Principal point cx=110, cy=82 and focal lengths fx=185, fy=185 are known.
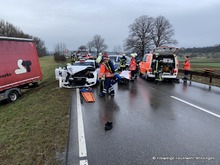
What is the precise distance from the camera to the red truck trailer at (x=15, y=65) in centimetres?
907

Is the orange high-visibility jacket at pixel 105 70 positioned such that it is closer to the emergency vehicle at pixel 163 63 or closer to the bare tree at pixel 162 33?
the emergency vehicle at pixel 163 63

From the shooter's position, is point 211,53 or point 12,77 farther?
point 211,53

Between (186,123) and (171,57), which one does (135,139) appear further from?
(171,57)

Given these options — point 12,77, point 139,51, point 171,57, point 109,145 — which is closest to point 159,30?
point 139,51

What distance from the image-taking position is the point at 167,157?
3.39 m

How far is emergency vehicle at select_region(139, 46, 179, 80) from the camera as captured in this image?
1255 centimetres

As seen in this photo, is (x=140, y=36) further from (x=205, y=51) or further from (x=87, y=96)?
(x=87, y=96)

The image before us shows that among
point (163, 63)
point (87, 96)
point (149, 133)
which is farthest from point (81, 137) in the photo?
point (163, 63)

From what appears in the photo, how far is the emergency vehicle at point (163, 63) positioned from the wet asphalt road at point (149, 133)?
552cm

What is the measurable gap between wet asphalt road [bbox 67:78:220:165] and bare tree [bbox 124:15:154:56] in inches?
2088

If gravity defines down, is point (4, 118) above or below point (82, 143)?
below

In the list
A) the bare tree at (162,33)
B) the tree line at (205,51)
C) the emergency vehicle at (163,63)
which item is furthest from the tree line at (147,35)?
the emergency vehicle at (163,63)

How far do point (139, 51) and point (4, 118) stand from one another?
54.3 metres

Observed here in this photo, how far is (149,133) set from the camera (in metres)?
4.45
